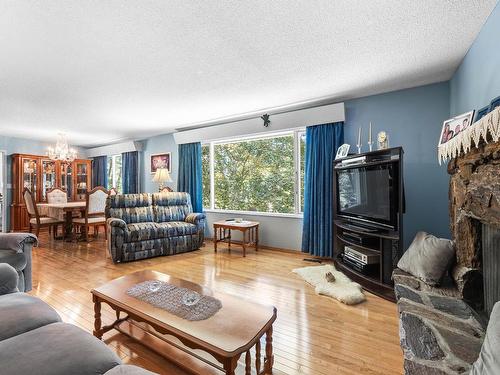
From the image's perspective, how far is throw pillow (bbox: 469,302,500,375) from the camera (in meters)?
0.89

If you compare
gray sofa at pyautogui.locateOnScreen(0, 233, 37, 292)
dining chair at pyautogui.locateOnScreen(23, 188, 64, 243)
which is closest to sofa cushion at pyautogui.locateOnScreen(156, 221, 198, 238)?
gray sofa at pyautogui.locateOnScreen(0, 233, 37, 292)

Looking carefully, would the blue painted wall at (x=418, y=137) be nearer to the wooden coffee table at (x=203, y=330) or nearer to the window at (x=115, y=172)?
the wooden coffee table at (x=203, y=330)

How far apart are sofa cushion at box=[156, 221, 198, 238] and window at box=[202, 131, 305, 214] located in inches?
38.4

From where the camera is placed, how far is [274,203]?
4.62 m

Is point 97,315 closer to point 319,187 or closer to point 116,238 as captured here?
point 116,238

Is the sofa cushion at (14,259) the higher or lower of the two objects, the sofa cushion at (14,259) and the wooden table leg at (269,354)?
the higher

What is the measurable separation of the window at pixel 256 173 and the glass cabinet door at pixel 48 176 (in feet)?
13.8

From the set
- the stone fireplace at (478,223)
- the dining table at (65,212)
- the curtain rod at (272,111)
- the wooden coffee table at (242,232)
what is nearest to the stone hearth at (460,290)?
the stone fireplace at (478,223)

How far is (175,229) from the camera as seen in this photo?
168 inches

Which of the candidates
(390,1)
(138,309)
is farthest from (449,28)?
(138,309)

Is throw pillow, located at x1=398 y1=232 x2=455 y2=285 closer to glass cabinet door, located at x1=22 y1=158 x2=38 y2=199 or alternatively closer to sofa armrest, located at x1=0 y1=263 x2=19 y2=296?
sofa armrest, located at x1=0 y1=263 x2=19 y2=296

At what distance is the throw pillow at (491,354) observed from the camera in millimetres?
890

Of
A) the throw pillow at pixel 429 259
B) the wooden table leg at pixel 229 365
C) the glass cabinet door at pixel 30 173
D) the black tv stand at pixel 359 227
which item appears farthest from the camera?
the glass cabinet door at pixel 30 173

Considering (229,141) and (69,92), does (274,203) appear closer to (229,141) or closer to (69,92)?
(229,141)
